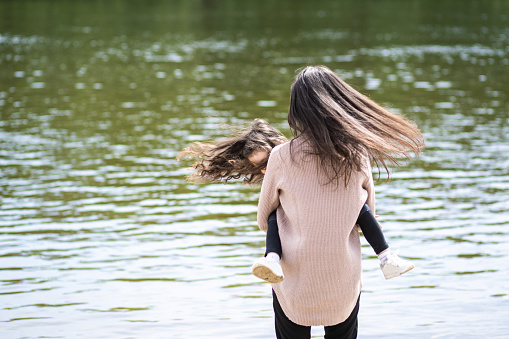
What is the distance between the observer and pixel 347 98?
11.6 feet

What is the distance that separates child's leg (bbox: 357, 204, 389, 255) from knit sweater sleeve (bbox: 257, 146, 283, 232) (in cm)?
42

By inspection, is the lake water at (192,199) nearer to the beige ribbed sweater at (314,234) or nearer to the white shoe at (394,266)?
the beige ribbed sweater at (314,234)

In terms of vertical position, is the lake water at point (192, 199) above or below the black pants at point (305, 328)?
below

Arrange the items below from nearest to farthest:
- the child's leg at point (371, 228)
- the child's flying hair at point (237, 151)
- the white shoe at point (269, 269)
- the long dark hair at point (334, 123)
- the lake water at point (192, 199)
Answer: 1. the white shoe at point (269, 269)
2. the long dark hair at point (334, 123)
3. the child's leg at point (371, 228)
4. the child's flying hair at point (237, 151)
5. the lake water at point (192, 199)

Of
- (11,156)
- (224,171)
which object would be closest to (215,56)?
(11,156)

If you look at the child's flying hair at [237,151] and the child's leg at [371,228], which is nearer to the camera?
the child's leg at [371,228]

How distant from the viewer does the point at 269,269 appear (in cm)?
328

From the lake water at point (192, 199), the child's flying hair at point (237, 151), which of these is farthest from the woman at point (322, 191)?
the lake water at point (192, 199)

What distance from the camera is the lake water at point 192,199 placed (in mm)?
6281

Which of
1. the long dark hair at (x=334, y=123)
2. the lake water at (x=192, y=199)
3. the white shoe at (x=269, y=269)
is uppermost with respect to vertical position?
the long dark hair at (x=334, y=123)

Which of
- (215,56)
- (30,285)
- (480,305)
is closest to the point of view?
(480,305)

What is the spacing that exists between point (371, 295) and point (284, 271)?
3360 millimetres

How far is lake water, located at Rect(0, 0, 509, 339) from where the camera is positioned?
20.6 feet

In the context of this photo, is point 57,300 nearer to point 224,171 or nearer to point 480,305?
point 224,171
